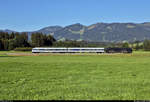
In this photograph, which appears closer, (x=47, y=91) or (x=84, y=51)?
(x=47, y=91)

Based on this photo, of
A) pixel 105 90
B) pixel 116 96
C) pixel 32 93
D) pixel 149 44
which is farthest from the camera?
pixel 149 44

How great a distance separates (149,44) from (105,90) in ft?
396

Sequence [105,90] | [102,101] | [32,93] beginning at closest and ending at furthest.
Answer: [102,101] < [32,93] < [105,90]

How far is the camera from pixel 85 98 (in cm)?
820

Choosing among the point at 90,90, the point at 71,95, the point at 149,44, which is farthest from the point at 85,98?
the point at 149,44

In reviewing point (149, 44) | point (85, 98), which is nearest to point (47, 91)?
point (85, 98)

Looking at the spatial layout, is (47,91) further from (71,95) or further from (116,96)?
(116,96)

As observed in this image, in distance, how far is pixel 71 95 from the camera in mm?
8703

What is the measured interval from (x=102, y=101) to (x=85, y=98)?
719 mm

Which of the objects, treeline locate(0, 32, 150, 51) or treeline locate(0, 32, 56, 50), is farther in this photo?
treeline locate(0, 32, 150, 51)

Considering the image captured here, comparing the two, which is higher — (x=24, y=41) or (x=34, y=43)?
(x=24, y=41)

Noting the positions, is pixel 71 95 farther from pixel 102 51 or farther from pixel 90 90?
pixel 102 51

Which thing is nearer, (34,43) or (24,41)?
(24,41)

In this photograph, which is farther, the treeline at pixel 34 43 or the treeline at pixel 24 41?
the treeline at pixel 34 43
